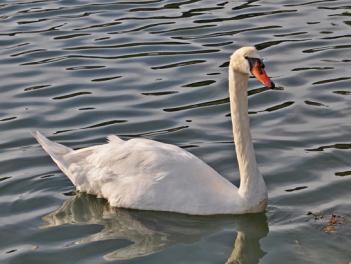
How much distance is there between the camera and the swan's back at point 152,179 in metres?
8.68

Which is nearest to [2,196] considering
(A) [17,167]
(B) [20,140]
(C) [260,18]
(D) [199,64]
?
(A) [17,167]

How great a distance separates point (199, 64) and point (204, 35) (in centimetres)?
145

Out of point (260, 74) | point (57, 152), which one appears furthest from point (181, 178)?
point (57, 152)

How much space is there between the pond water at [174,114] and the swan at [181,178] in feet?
0.41

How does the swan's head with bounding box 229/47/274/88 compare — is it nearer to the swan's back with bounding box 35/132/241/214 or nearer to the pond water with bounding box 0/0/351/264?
the swan's back with bounding box 35/132/241/214

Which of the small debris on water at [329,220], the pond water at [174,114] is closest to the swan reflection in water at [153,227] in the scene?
the pond water at [174,114]

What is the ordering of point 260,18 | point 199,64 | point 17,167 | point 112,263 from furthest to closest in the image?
point 260,18 < point 199,64 < point 17,167 < point 112,263

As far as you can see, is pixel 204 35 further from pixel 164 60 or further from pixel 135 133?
pixel 135 133

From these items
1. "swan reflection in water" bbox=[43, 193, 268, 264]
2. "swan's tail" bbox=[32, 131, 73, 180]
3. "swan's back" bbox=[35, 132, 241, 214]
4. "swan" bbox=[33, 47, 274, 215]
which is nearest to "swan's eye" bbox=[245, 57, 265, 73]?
"swan" bbox=[33, 47, 274, 215]

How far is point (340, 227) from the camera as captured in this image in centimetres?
822

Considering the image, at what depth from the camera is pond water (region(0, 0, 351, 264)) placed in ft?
27.1

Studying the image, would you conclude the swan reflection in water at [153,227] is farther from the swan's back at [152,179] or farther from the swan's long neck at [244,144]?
the swan's long neck at [244,144]

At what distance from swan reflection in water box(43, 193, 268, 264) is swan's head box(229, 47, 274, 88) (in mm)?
1297

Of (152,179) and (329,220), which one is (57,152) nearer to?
(152,179)
